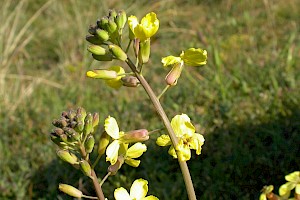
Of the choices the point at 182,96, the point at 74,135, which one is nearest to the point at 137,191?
the point at 74,135

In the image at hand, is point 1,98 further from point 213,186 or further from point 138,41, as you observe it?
point 138,41

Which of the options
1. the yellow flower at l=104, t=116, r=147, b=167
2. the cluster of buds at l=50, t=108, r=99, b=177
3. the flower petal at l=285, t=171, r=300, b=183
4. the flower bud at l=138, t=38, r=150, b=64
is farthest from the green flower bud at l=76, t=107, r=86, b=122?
the flower petal at l=285, t=171, r=300, b=183

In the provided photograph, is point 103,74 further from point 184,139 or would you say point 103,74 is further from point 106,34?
point 184,139

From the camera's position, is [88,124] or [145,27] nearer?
[145,27]

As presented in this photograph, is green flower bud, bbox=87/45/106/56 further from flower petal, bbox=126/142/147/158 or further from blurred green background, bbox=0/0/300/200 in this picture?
blurred green background, bbox=0/0/300/200

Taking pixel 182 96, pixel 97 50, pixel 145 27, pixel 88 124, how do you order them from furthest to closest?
pixel 182 96 → pixel 88 124 → pixel 97 50 → pixel 145 27

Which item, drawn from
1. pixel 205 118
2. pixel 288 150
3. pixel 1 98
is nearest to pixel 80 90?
pixel 1 98

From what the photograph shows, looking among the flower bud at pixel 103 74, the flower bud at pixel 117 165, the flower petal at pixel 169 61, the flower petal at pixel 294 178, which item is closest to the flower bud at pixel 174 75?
the flower petal at pixel 169 61
